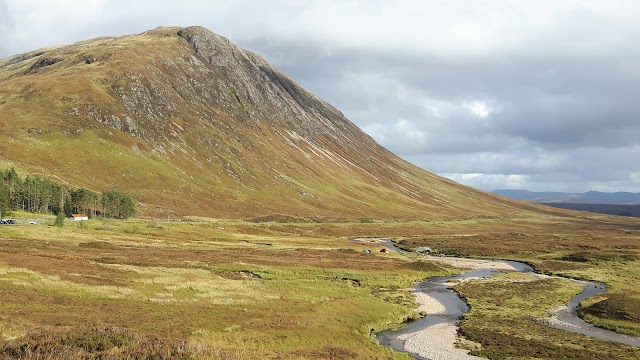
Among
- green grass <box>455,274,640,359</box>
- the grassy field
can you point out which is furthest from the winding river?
the grassy field

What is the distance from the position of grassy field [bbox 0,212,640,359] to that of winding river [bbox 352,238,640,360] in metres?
1.82

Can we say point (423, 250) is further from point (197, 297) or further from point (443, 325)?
point (197, 297)

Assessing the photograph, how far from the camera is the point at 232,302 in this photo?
176ft

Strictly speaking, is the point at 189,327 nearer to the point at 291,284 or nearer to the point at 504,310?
the point at 291,284

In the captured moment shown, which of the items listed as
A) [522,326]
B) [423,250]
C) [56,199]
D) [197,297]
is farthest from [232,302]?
[56,199]

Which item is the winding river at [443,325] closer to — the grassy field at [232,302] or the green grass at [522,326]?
the green grass at [522,326]

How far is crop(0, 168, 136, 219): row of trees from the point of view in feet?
516

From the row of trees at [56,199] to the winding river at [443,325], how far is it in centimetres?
12696

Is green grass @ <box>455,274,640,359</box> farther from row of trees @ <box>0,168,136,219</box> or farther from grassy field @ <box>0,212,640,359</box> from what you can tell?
row of trees @ <box>0,168,136,219</box>

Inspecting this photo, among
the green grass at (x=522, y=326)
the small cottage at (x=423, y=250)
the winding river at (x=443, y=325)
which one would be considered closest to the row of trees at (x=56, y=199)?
the small cottage at (x=423, y=250)

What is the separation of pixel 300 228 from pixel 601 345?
499 feet

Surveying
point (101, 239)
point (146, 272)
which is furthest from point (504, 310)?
point (101, 239)

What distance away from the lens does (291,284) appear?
229 ft

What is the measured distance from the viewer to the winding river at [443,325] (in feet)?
143
